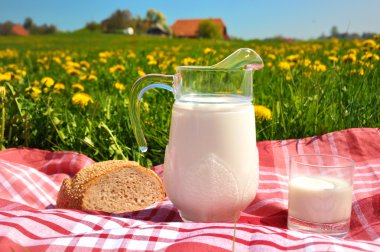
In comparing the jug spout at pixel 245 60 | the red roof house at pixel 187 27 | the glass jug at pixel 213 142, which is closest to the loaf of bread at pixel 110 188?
the glass jug at pixel 213 142

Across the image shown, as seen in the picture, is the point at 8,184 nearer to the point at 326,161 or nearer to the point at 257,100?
the point at 326,161

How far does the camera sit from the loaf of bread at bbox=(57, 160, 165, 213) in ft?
4.45

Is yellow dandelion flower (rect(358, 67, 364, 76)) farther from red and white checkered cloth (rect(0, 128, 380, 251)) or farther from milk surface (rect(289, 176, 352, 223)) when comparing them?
milk surface (rect(289, 176, 352, 223))

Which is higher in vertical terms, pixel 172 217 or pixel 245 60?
pixel 245 60

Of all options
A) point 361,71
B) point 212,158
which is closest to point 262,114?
point 212,158

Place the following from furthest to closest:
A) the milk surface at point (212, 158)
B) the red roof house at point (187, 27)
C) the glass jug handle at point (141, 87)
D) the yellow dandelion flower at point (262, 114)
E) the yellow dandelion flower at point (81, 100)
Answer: the red roof house at point (187, 27) < the yellow dandelion flower at point (81, 100) < the yellow dandelion flower at point (262, 114) < the glass jug handle at point (141, 87) < the milk surface at point (212, 158)

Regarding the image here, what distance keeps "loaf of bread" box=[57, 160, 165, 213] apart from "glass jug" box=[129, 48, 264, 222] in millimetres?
213

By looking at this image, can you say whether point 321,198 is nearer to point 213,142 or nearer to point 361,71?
point 213,142

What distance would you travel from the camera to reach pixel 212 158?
3.68 ft

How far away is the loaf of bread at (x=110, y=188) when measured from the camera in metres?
1.36

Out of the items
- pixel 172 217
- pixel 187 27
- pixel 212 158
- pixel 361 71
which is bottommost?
pixel 172 217

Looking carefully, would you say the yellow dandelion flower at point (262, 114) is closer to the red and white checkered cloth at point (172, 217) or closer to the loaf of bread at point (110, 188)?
the red and white checkered cloth at point (172, 217)

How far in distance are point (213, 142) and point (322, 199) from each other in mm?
305

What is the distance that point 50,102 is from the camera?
211 centimetres
